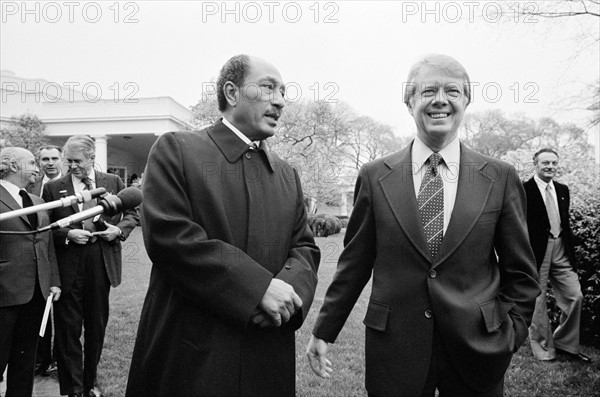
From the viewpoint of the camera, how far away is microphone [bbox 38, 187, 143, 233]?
5.97ft

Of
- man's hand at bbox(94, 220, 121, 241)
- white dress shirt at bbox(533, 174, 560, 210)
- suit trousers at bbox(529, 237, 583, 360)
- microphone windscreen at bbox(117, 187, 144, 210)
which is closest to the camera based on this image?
microphone windscreen at bbox(117, 187, 144, 210)

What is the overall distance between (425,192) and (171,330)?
4.33 feet

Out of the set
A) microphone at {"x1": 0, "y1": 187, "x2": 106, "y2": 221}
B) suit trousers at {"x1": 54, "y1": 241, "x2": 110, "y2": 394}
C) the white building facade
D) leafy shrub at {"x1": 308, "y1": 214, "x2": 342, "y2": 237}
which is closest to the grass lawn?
suit trousers at {"x1": 54, "y1": 241, "x2": 110, "y2": 394}

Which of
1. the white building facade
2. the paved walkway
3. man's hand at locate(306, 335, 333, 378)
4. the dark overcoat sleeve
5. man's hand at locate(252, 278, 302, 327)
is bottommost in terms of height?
the paved walkway

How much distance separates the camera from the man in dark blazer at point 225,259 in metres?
2.03

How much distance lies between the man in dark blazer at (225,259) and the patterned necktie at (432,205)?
59 cm

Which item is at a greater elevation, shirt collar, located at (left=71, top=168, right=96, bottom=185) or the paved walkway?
shirt collar, located at (left=71, top=168, right=96, bottom=185)

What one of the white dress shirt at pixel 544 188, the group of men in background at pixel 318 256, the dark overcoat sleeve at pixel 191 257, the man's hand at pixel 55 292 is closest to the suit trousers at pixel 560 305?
the white dress shirt at pixel 544 188

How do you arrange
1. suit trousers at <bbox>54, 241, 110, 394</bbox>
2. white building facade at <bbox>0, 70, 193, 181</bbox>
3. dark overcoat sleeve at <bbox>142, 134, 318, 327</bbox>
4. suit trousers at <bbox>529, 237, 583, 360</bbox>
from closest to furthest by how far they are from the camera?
dark overcoat sleeve at <bbox>142, 134, 318, 327</bbox>, suit trousers at <bbox>54, 241, 110, 394</bbox>, suit trousers at <bbox>529, 237, 583, 360</bbox>, white building facade at <bbox>0, 70, 193, 181</bbox>

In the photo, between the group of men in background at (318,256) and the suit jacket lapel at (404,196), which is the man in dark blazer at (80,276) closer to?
the group of men in background at (318,256)

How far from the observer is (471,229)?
7.21 feet

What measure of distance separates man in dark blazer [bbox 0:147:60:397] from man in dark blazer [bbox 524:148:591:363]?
4747 millimetres

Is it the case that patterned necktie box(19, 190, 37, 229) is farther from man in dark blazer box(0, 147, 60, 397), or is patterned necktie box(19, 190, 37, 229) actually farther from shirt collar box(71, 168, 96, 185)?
shirt collar box(71, 168, 96, 185)

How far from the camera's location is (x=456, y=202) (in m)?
2.26
